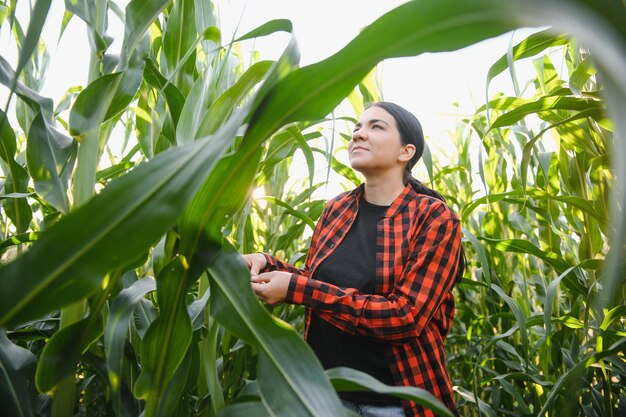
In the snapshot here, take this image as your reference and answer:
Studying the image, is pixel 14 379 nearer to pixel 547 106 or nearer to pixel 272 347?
pixel 272 347

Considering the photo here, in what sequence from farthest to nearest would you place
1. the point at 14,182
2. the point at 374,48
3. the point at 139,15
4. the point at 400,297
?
1. the point at 400,297
2. the point at 14,182
3. the point at 139,15
4. the point at 374,48

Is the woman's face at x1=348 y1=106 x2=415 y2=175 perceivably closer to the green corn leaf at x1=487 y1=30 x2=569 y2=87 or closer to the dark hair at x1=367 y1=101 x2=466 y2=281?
the dark hair at x1=367 y1=101 x2=466 y2=281

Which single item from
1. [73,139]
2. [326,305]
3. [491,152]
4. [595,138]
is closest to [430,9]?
[73,139]

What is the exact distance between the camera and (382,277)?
2.77ft

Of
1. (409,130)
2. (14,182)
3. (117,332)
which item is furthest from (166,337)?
(409,130)

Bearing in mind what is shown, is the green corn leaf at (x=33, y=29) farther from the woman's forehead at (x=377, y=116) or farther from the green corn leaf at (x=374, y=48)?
the woman's forehead at (x=377, y=116)

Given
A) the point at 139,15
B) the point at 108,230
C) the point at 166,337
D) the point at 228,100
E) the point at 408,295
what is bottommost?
the point at 408,295

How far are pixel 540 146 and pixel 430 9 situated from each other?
1.02 metres

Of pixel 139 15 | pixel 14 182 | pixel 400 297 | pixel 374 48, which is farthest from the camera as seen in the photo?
pixel 400 297

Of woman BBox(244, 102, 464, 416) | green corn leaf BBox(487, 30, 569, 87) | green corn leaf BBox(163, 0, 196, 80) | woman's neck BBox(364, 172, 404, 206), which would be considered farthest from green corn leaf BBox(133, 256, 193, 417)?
woman's neck BBox(364, 172, 404, 206)

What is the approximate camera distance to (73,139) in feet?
1.83

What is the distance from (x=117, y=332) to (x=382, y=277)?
0.50 meters

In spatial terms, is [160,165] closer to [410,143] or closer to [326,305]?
[326,305]

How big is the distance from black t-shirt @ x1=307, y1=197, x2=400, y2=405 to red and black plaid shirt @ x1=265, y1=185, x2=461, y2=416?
19 millimetres
